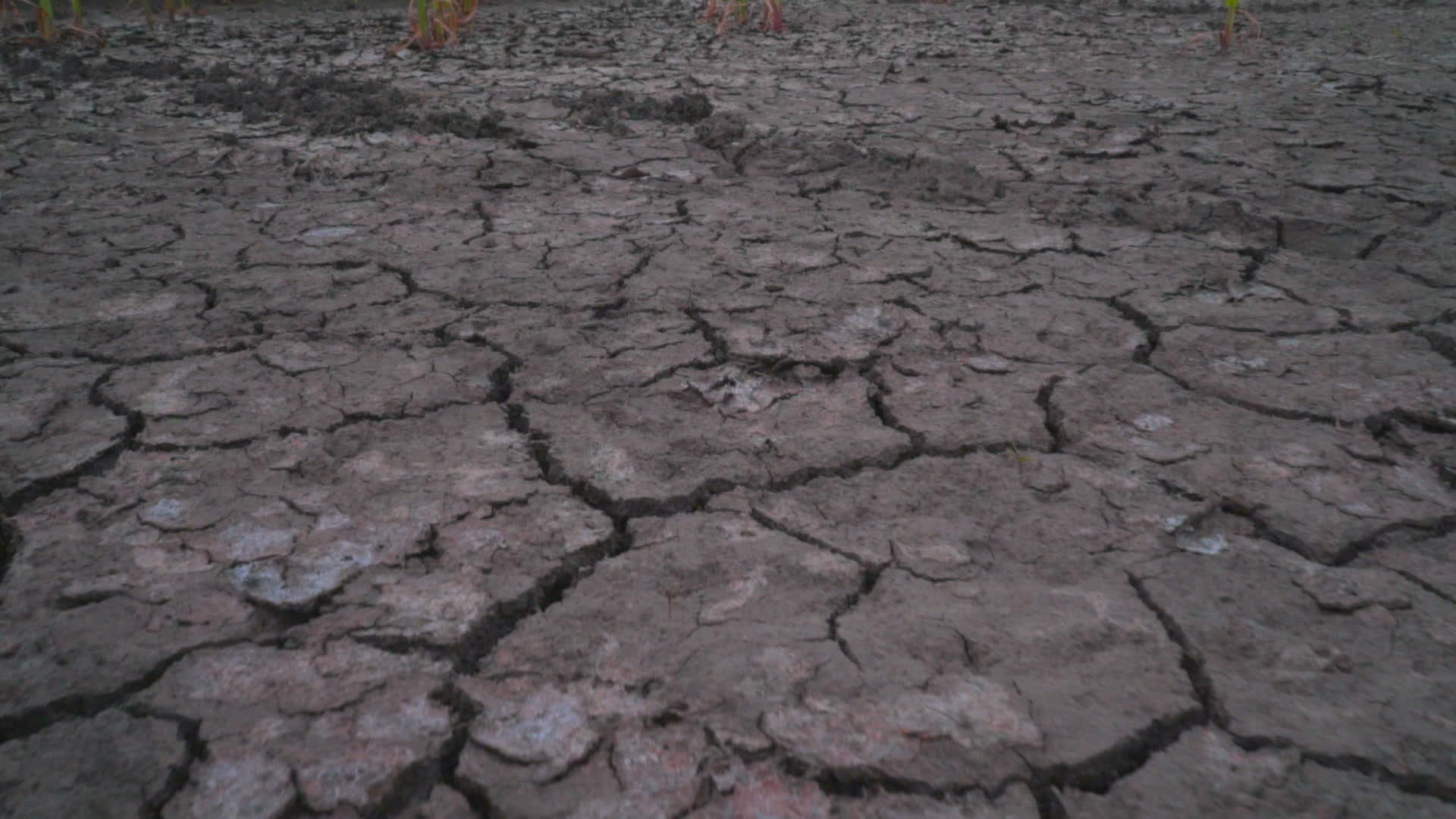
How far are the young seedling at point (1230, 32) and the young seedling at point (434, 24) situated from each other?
372 centimetres

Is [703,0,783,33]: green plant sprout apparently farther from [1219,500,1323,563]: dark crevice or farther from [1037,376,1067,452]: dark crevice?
[1219,500,1323,563]: dark crevice

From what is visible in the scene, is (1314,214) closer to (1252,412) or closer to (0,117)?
(1252,412)

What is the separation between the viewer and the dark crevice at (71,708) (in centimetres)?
120

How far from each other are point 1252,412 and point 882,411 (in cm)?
71

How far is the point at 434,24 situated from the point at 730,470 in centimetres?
428

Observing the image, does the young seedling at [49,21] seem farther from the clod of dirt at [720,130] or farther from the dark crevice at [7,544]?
the dark crevice at [7,544]

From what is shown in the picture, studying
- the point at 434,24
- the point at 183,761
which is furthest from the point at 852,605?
the point at 434,24

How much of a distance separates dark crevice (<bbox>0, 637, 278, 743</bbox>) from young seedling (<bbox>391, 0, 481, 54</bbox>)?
4239mm

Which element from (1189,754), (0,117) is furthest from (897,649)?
(0,117)

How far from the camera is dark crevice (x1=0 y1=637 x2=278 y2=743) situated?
1.20m

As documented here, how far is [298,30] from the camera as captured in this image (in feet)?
17.9

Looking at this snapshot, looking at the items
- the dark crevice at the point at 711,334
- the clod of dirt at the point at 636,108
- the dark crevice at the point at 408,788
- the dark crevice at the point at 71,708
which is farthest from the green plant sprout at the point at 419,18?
the dark crevice at the point at 408,788

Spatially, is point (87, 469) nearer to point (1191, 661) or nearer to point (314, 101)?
point (1191, 661)

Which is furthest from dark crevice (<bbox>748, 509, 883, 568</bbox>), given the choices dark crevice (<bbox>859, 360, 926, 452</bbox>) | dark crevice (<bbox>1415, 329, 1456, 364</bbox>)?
dark crevice (<bbox>1415, 329, 1456, 364</bbox>)
